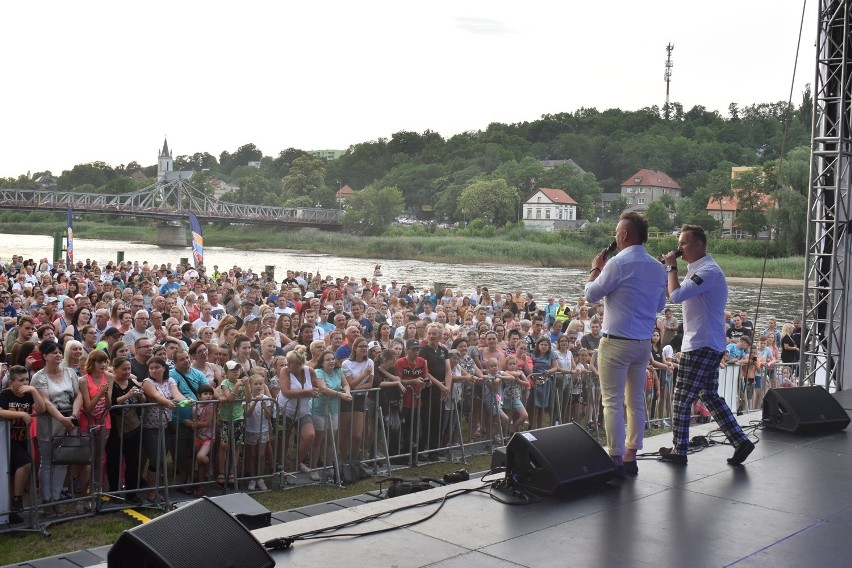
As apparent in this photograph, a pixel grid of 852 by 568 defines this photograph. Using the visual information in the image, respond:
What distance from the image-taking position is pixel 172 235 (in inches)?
2443

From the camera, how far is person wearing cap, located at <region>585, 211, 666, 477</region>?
4.78m

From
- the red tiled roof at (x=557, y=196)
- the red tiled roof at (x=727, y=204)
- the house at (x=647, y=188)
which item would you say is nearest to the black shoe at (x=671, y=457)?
the red tiled roof at (x=727, y=204)

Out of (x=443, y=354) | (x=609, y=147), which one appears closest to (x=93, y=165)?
(x=609, y=147)

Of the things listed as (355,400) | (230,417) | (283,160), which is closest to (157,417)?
(230,417)

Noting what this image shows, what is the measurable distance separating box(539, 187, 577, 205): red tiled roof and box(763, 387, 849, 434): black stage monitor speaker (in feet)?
235

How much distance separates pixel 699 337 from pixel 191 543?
3.40 metres

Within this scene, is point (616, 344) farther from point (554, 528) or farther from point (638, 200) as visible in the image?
point (638, 200)

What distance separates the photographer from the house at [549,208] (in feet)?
237

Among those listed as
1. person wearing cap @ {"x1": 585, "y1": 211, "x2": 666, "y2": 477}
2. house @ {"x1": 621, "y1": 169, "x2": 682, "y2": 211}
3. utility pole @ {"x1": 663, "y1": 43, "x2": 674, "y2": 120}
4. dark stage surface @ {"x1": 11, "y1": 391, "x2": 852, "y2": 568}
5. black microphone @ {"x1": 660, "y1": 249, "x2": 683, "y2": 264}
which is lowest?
dark stage surface @ {"x1": 11, "y1": 391, "x2": 852, "y2": 568}

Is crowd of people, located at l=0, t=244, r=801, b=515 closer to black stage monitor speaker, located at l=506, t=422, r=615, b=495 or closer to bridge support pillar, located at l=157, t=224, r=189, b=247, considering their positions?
black stage monitor speaker, located at l=506, t=422, r=615, b=495

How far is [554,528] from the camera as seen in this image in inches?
163

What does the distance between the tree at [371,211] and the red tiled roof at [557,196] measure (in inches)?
535

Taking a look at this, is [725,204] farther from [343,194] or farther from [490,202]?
[343,194]

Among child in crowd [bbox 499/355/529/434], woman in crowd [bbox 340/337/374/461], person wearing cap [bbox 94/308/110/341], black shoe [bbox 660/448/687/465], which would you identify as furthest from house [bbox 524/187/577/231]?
black shoe [bbox 660/448/687/465]
